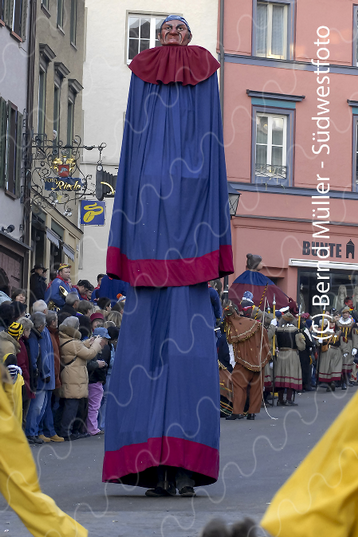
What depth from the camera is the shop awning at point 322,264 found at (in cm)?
3091

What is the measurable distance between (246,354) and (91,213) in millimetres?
8785

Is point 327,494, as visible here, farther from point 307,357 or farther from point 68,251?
point 68,251

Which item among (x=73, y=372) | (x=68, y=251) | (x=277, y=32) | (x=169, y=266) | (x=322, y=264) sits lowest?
(x=73, y=372)

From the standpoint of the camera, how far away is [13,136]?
22562mm

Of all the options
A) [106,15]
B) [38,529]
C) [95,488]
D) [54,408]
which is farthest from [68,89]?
[38,529]

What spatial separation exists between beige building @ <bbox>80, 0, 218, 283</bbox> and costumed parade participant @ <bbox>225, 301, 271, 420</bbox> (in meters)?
14.8

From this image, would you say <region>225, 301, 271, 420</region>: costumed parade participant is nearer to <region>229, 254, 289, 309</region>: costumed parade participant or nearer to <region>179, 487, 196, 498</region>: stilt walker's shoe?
<region>229, 254, 289, 309</region>: costumed parade participant

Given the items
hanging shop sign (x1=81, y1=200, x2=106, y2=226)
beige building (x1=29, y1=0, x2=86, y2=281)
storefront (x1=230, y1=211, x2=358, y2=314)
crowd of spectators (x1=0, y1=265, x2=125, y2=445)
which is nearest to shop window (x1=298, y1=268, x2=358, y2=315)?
storefront (x1=230, y1=211, x2=358, y2=314)

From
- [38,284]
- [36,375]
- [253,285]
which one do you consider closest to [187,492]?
[36,375]

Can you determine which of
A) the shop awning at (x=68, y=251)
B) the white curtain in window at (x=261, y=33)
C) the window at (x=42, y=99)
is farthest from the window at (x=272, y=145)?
the window at (x=42, y=99)

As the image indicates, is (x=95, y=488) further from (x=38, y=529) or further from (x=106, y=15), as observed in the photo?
(x=106, y=15)

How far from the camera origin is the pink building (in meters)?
31.2

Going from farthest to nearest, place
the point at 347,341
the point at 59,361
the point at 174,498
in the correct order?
1. the point at 347,341
2. the point at 59,361
3. the point at 174,498

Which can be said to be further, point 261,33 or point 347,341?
point 261,33
